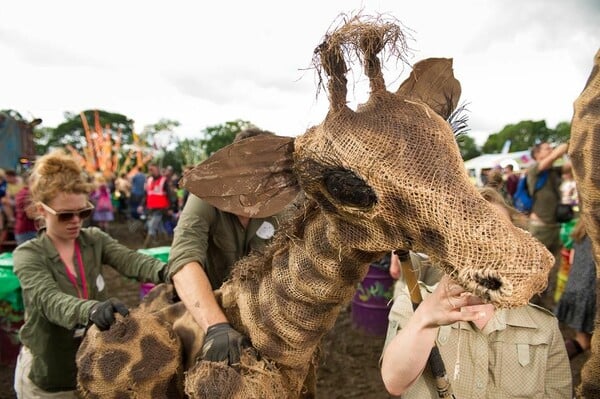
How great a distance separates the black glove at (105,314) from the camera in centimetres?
185

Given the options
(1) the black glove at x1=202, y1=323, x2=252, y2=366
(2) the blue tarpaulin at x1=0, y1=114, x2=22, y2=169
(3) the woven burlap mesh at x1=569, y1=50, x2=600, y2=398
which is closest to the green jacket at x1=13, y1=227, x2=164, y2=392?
(1) the black glove at x1=202, y1=323, x2=252, y2=366

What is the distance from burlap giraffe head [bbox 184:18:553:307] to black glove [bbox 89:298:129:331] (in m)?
0.74

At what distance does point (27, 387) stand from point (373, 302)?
12.4 ft

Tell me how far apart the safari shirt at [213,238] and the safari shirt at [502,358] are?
2.94ft

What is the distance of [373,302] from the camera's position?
5.40 meters

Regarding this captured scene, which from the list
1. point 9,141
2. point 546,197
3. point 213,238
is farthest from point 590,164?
point 9,141

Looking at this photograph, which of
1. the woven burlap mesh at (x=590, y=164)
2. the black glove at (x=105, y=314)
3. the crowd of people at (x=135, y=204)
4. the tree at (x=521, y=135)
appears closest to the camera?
the woven burlap mesh at (x=590, y=164)

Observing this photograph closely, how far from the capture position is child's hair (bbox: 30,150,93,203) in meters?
→ 2.57

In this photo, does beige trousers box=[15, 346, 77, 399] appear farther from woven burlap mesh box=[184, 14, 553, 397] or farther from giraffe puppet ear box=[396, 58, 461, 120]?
giraffe puppet ear box=[396, 58, 461, 120]

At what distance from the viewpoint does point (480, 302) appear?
114cm

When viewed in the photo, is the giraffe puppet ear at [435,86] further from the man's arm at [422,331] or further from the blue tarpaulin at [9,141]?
the blue tarpaulin at [9,141]

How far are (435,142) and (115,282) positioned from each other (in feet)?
24.8

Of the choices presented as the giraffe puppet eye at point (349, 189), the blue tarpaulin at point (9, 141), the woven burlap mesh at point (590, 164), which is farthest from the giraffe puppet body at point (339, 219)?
the blue tarpaulin at point (9, 141)

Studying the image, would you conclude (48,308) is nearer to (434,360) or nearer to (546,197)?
(434,360)
